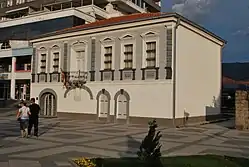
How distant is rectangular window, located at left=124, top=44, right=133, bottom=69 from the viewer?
26.0 metres

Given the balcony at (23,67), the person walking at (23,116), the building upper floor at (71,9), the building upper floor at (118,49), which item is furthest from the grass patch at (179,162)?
the balcony at (23,67)

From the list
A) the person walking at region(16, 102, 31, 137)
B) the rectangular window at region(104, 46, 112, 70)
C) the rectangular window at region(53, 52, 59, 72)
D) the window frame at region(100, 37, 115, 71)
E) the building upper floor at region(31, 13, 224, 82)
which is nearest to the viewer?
the person walking at region(16, 102, 31, 137)

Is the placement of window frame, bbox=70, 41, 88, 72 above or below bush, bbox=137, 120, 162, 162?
above

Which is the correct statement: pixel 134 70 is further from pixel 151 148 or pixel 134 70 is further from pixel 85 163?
pixel 151 148

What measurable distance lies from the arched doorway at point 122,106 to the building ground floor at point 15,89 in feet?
80.9

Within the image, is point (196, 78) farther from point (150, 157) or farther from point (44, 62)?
point (150, 157)

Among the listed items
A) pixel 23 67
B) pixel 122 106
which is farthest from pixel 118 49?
pixel 23 67

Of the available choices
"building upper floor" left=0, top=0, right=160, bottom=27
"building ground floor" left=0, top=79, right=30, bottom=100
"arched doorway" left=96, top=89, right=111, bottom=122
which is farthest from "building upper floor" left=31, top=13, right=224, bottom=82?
"building ground floor" left=0, top=79, right=30, bottom=100

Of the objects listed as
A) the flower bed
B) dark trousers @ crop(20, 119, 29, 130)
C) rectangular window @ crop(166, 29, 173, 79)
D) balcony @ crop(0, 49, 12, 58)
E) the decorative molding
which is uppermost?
balcony @ crop(0, 49, 12, 58)

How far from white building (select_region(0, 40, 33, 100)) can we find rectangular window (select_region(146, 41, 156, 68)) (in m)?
25.6

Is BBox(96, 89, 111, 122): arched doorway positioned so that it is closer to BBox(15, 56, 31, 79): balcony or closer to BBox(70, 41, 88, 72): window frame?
BBox(70, 41, 88, 72): window frame

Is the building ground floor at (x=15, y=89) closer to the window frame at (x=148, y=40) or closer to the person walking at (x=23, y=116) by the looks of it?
the window frame at (x=148, y=40)

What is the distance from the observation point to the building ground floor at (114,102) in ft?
78.7

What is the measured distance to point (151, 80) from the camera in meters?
24.5
